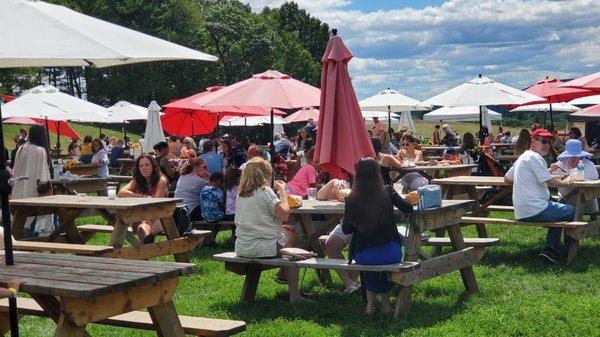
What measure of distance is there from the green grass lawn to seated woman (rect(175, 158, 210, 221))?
1.66 meters

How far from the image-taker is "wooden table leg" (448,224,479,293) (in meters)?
8.03

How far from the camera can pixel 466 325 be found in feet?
22.4

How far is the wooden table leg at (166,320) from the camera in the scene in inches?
199

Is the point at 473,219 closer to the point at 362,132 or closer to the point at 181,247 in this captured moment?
the point at 362,132

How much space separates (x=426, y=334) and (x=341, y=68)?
372cm

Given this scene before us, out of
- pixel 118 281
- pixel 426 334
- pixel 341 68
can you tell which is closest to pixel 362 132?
pixel 341 68

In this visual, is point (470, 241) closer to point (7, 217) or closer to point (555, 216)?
point (555, 216)

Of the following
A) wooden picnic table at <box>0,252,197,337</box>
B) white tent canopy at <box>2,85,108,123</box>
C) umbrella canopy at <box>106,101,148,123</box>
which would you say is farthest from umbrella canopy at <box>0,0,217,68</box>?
umbrella canopy at <box>106,101,148,123</box>

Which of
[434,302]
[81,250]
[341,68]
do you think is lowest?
[434,302]

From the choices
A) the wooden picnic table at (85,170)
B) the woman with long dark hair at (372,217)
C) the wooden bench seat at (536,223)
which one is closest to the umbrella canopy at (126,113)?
the wooden picnic table at (85,170)

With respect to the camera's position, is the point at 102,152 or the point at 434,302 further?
the point at 102,152

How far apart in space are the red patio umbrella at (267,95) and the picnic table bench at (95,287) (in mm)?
6077

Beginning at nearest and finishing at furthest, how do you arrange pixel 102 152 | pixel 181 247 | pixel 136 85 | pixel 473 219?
pixel 181 247 → pixel 473 219 → pixel 102 152 → pixel 136 85

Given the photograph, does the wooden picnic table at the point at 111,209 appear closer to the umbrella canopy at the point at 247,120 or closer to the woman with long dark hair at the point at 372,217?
the woman with long dark hair at the point at 372,217
